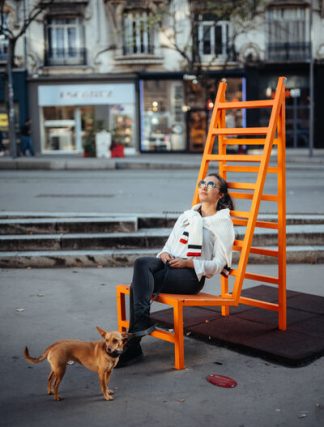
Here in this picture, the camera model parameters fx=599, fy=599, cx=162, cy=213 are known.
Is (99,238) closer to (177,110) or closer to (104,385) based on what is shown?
(104,385)

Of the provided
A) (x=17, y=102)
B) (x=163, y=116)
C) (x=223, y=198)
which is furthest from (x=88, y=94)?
(x=223, y=198)

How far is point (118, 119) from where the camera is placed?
30.9 metres

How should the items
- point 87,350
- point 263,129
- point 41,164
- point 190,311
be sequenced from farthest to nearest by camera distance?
point 41,164, point 190,311, point 263,129, point 87,350

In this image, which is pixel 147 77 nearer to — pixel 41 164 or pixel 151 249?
pixel 41 164

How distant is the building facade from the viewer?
2980cm

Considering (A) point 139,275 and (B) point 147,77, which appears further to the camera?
(B) point 147,77

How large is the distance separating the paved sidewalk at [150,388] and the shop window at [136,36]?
85.8ft

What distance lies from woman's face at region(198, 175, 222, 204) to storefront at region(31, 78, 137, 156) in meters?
25.2

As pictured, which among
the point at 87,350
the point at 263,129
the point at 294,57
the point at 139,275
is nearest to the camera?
the point at 87,350

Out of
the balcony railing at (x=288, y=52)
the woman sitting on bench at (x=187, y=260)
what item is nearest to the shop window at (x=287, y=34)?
the balcony railing at (x=288, y=52)

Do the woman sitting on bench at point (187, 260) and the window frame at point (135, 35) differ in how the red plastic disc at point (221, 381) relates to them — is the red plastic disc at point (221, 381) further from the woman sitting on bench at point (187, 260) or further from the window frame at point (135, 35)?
the window frame at point (135, 35)

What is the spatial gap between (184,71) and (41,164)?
11.3m

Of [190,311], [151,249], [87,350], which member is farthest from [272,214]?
[87,350]

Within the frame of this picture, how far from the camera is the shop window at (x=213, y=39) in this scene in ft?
99.0
